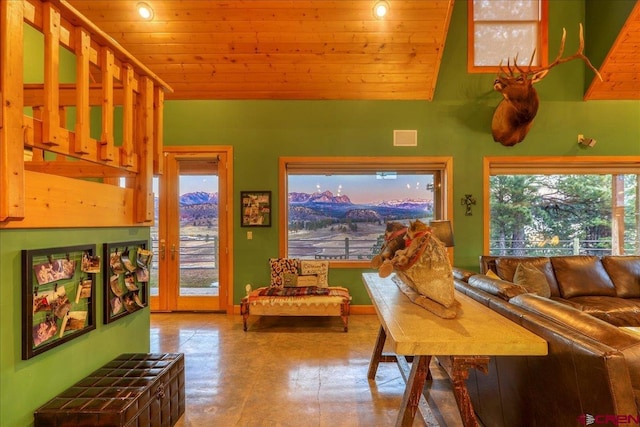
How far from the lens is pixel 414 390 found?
1618 millimetres

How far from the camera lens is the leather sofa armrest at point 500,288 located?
1985 mm

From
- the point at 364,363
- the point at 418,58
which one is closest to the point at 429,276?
the point at 364,363

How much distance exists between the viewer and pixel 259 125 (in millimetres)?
4680

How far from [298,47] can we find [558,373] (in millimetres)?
4022

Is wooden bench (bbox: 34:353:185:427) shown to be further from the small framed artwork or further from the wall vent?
the wall vent

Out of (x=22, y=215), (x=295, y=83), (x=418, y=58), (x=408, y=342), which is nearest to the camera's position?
(x=408, y=342)

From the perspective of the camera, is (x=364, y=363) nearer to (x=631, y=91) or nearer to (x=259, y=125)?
(x=259, y=125)

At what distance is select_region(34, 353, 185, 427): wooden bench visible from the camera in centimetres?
153

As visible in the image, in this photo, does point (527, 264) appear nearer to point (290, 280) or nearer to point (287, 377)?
point (290, 280)

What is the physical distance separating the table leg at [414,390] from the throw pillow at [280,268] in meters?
2.85

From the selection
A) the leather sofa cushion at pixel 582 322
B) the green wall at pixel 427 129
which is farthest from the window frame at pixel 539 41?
the leather sofa cushion at pixel 582 322

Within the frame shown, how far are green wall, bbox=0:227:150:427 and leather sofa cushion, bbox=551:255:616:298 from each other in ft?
14.8

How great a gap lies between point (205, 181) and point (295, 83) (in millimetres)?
1917

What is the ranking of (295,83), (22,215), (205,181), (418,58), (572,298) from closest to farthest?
(22,215)
(572,298)
(418,58)
(295,83)
(205,181)
